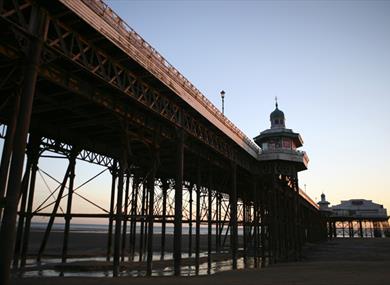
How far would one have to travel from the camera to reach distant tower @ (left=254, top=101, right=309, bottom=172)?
39.2m

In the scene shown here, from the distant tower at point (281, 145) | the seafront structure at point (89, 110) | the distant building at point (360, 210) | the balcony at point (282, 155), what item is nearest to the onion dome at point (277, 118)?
the distant tower at point (281, 145)

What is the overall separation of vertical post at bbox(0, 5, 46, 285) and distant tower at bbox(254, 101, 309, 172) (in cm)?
3040

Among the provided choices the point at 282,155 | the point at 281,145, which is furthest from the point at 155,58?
the point at 281,145

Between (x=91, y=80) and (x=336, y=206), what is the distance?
407ft

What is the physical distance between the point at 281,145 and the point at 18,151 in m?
36.2

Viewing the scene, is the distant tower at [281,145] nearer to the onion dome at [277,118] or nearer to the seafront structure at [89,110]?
the onion dome at [277,118]

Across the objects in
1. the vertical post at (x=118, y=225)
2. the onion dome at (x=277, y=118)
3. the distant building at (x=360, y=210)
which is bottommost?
the vertical post at (x=118, y=225)

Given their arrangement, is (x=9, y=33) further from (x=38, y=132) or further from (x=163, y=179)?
(x=163, y=179)

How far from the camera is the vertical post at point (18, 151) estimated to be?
33.5ft

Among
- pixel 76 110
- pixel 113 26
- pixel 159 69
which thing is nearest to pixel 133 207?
pixel 76 110

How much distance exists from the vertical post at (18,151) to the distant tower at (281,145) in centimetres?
3040

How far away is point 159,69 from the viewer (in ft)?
59.6

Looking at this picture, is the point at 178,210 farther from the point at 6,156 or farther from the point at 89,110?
the point at 6,156

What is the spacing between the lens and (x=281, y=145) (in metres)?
43.3
